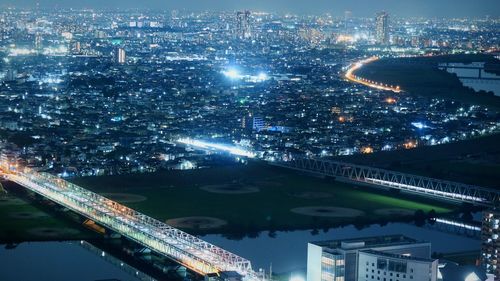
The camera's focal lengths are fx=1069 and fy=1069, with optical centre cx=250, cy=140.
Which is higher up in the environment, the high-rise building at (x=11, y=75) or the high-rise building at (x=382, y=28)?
the high-rise building at (x=382, y=28)

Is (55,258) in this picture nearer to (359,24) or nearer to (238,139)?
(238,139)

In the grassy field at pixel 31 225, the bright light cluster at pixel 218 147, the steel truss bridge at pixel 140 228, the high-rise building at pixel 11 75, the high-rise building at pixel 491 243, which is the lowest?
the high-rise building at pixel 11 75

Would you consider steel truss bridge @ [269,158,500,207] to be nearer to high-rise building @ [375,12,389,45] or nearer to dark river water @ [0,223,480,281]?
dark river water @ [0,223,480,281]

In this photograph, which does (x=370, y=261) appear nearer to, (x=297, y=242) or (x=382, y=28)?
(x=297, y=242)

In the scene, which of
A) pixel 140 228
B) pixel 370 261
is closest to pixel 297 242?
pixel 140 228

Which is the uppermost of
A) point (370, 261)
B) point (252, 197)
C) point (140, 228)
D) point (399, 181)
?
point (370, 261)

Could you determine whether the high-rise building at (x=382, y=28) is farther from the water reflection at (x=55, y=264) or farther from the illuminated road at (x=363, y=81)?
the water reflection at (x=55, y=264)

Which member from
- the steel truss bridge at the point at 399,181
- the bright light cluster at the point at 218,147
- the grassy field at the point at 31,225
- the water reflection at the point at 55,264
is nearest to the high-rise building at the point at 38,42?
the bright light cluster at the point at 218,147

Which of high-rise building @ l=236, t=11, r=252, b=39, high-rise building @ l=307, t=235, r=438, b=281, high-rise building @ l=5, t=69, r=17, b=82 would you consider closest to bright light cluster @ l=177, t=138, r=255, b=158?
high-rise building @ l=307, t=235, r=438, b=281
